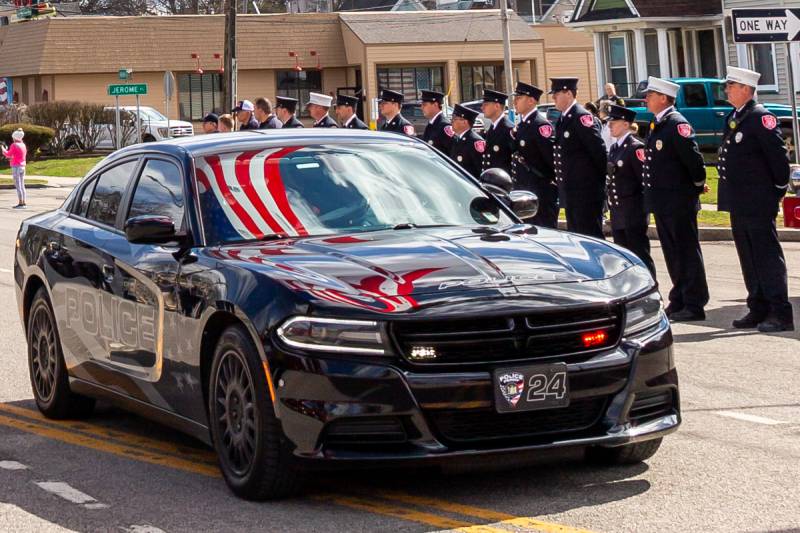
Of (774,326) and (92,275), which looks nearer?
(92,275)

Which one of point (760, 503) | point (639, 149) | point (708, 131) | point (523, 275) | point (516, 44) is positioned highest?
point (516, 44)

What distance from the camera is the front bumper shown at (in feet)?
19.1

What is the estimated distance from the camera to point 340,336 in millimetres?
5871

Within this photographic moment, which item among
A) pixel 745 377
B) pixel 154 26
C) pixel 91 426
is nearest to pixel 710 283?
pixel 745 377

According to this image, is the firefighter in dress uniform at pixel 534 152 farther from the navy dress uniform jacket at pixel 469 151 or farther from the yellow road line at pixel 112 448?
the yellow road line at pixel 112 448

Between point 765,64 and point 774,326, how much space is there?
32674 millimetres

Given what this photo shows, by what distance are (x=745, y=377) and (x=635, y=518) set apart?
376 cm

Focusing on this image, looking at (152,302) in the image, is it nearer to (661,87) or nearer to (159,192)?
(159,192)

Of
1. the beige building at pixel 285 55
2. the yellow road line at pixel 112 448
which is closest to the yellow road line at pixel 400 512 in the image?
the yellow road line at pixel 112 448

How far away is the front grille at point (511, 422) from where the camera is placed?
19.4ft

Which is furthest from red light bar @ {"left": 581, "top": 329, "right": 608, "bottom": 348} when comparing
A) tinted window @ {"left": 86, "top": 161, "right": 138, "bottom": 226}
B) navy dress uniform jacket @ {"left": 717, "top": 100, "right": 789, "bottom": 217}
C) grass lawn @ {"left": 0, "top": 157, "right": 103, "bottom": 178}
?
grass lawn @ {"left": 0, "top": 157, "right": 103, "bottom": 178}

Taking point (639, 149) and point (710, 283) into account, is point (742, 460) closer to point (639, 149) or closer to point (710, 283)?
point (639, 149)

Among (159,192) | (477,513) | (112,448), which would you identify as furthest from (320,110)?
(477,513)

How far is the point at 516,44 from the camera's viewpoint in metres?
63.3
